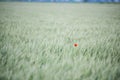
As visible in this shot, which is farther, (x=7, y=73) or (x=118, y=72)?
(x=118, y=72)

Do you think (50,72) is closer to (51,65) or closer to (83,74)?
(51,65)

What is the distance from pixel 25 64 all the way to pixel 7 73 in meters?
0.24

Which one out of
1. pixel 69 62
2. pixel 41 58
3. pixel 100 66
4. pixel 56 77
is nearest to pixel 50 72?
pixel 56 77

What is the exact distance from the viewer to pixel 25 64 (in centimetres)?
131

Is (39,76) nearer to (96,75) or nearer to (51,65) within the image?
(51,65)

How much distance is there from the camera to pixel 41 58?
152 centimetres

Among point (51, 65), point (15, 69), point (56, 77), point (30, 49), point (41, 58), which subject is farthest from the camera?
point (30, 49)

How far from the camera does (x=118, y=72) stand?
125 centimetres

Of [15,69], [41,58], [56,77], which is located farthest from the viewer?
[41,58]

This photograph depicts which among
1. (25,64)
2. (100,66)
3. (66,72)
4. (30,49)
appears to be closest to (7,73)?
(25,64)

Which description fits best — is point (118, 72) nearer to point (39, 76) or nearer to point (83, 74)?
point (83, 74)

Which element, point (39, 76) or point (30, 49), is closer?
point (39, 76)

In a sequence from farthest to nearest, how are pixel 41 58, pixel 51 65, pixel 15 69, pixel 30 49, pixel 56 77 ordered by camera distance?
pixel 30 49 < pixel 41 58 < pixel 51 65 < pixel 15 69 < pixel 56 77

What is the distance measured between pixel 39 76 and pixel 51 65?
0.26 m
